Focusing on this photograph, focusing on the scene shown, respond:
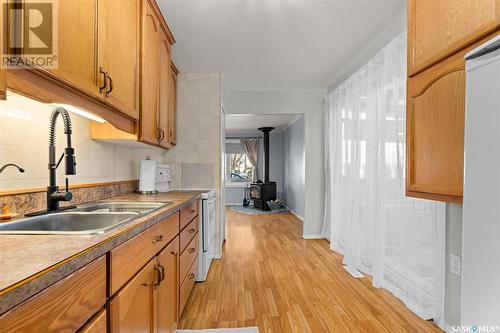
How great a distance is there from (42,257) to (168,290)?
1.01 m

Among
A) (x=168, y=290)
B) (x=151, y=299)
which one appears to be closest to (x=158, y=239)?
(x=151, y=299)

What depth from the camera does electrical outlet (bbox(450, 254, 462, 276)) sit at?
68.6 inches

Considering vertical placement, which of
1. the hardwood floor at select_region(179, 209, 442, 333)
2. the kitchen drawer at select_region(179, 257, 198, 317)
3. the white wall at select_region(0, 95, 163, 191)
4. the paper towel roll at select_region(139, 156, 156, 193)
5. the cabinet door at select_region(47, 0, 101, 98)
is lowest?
the hardwood floor at select_region(179, 209, 442, 333)

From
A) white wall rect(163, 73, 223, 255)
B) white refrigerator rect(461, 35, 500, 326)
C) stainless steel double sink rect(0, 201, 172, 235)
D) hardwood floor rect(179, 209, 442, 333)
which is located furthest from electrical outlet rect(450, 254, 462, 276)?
white wall rect(163, 73, 223, 255)

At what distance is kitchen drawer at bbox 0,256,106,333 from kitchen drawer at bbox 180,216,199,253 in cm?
113

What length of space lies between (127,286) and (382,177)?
7.78 feet

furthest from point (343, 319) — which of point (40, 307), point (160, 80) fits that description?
point (160, 80)

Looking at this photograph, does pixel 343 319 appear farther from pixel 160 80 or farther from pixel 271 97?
pixel 271 97

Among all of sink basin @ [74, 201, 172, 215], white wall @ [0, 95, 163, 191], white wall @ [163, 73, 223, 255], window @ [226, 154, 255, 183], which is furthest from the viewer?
window @ [226, 154, 255, 183]

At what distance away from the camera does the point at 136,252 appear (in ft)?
3.54

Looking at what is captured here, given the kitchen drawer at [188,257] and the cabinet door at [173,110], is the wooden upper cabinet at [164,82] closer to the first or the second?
the cabinet door at [173,110]

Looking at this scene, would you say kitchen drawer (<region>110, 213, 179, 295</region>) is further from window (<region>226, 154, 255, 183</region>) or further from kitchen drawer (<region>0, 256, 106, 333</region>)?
window (<region>226, 154, 255, 183</region>)

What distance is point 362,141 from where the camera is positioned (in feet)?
10.1

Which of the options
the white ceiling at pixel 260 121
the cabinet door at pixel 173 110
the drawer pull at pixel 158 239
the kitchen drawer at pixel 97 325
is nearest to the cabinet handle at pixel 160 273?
the drawer pull at pixel 158 239
